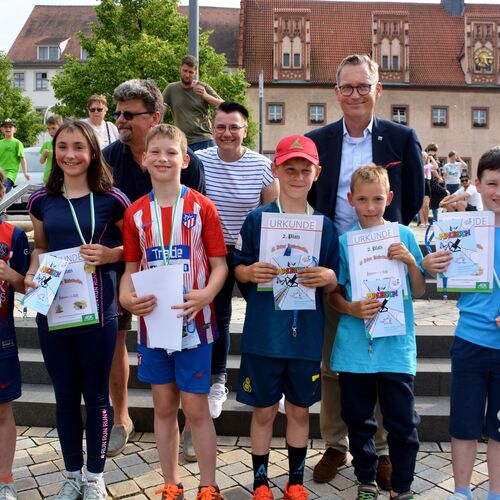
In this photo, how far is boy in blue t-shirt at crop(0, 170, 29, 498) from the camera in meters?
3.34

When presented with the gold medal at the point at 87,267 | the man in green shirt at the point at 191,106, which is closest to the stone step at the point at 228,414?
the gold medal at the point at 87,267

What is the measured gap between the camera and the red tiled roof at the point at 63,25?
163 feet

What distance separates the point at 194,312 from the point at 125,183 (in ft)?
3.88

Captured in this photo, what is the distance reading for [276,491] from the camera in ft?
11.7

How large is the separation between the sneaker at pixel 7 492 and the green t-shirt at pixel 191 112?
4.78 m

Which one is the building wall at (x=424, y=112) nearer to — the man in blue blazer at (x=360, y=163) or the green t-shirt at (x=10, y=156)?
the green t-shirt at (x=10, y=156)

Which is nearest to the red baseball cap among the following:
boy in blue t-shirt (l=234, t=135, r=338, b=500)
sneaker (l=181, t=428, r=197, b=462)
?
boy in blue t-shirt (l=234, t=135, r=338, b=500)

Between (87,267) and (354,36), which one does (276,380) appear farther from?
(354,36)

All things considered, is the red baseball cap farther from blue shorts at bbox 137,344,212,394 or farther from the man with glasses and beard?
blue shorts at bbox 137,344,212,394

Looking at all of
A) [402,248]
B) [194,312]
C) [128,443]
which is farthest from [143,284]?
[128,443]

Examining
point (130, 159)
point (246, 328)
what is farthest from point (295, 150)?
point (130, 159)

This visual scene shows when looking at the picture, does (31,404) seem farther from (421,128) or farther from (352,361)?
(421,128)

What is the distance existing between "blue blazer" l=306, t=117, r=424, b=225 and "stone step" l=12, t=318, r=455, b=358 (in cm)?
174

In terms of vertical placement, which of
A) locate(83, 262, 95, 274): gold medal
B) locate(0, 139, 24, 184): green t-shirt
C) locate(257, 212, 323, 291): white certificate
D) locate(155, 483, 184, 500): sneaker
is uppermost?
locate(0, 139, 24, 184): green t-shirt
